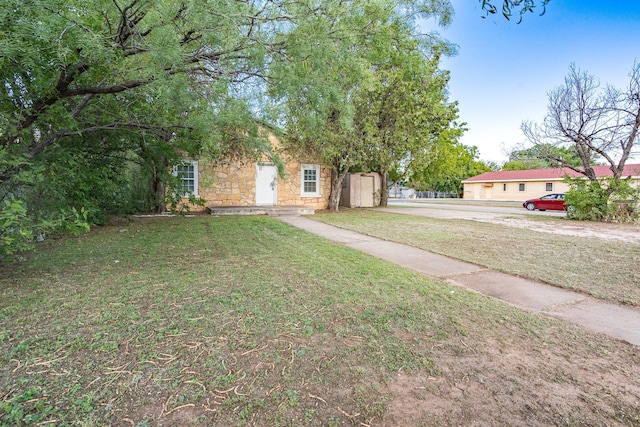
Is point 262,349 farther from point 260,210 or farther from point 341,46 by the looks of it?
point 260,210

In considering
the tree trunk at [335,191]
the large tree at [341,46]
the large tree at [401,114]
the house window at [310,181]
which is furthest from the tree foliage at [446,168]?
the large tree at [341,46]

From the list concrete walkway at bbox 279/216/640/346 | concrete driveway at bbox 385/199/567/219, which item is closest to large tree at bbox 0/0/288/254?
concrete walkway at bbox 279/216/640/346

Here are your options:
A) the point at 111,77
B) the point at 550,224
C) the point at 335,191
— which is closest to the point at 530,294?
the point at 111,77

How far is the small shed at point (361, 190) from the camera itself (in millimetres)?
16523

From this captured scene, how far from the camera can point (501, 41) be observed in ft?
30.0

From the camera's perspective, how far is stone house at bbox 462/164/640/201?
2802cm

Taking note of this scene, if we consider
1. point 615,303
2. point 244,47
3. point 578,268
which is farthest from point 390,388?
point 578,268

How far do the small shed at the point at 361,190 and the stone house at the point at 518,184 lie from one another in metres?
18.2

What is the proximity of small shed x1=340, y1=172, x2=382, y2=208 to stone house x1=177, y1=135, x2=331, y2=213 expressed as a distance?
1.81 m

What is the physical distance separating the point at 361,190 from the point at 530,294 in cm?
1358

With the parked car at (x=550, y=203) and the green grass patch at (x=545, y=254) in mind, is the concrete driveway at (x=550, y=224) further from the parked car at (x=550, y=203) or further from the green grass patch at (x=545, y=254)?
the parked car at (x=550, y=203)

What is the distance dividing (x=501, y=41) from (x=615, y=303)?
8.57 metres

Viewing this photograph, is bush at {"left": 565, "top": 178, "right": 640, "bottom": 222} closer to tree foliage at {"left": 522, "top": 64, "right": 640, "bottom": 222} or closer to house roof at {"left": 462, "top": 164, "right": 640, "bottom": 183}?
tree foliage at {"left": 522, "top": 64, "right": 640, "bottom": 222}

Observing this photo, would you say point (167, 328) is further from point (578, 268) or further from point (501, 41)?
point (501, 41)
